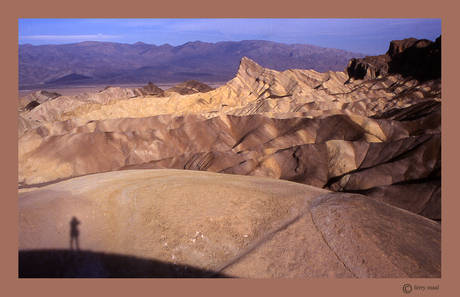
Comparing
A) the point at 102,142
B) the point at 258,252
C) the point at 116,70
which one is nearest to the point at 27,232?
the point at 258,252

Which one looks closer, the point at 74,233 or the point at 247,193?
the point at 74,233

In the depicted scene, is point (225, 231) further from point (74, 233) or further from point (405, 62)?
point (405, 62)

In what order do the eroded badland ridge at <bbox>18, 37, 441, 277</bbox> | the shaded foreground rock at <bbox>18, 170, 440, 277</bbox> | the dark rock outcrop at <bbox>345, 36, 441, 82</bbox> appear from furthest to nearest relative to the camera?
1. the dark rock outcrop at <bbox>345, 36, 441, 82</bbox>
2. the eroded badland ridge at <bbox>18, 37, 441, 277</bbox>
3. the shaded foreground rock at <bbox>18, 170, 440, 277</bbox>

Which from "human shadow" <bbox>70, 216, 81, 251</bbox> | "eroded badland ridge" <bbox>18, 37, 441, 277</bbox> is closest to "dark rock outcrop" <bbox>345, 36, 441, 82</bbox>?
"eroded badland ridge" <bbox>18, 37, 441, 277</bbox>

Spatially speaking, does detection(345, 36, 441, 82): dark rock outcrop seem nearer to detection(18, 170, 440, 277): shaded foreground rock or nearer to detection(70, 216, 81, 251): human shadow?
detection(18, 170, 440, 277): shaded foreground rock

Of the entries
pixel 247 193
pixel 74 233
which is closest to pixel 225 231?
pixel 247 193

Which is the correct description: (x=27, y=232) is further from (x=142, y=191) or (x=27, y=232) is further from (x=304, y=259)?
(x=304, y=259)
